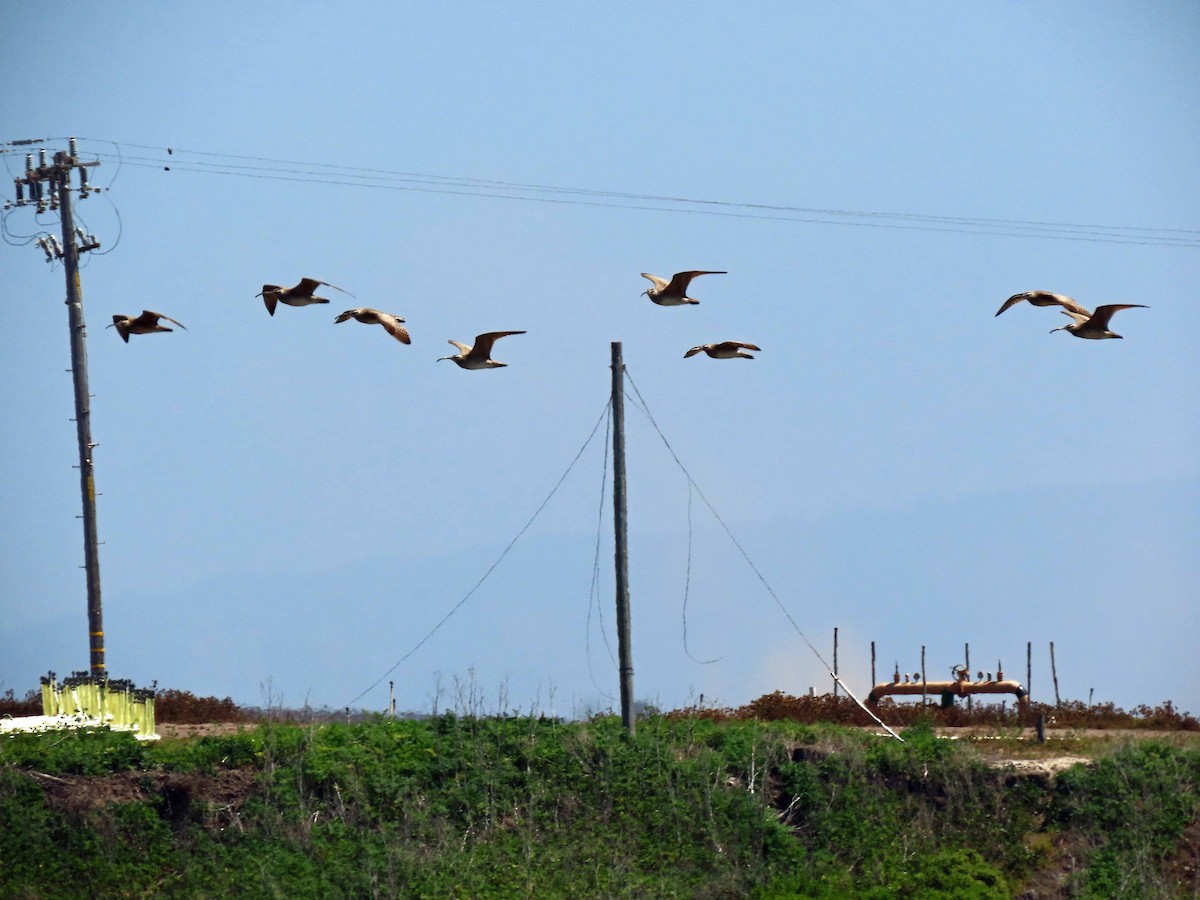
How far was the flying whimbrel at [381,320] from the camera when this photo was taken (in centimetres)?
2230

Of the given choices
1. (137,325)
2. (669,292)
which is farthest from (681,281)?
(137,325)

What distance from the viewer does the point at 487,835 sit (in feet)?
83.5

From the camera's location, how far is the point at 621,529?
2814 cm

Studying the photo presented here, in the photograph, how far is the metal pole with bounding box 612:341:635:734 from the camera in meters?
27.8

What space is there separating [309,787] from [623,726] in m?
4.99

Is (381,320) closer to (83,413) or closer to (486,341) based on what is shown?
(486,341)

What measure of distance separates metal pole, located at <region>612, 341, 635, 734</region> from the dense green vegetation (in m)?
1.00

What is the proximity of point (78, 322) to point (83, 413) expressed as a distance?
1814 millimetres

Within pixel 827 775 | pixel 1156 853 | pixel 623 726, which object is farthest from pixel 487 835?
pixel 1156 853

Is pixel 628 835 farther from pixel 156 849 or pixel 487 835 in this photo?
pixel 156 849

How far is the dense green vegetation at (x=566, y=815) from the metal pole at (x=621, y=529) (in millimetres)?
996

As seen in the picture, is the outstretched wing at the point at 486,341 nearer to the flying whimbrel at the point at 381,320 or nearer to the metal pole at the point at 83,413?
the flying whimbrel at the point at 381,320

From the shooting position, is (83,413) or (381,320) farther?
(83,413)

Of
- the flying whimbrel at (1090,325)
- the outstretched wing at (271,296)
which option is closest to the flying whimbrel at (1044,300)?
A: the flying whimbrel at (1090,325)
